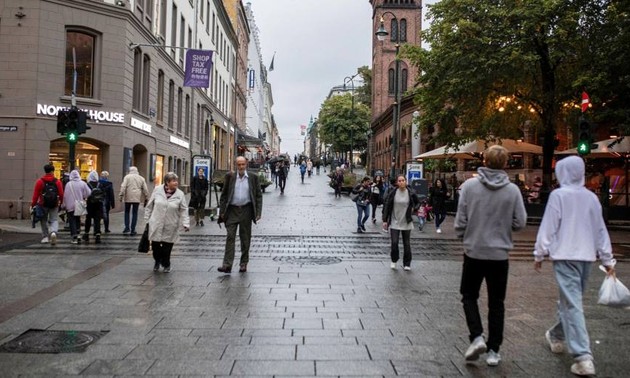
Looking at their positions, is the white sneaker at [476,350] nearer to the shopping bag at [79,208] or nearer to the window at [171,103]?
the shopping bag at [79,208]

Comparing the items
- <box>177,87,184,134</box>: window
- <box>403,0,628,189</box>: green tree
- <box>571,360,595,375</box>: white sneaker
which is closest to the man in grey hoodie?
<box>571,360,595,375</box>: white sneaker

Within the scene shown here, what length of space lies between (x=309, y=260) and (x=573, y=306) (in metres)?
6.93

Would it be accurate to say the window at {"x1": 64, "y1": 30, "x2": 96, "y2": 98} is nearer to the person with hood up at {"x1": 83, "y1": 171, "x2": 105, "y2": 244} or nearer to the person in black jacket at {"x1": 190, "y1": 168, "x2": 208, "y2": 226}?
the person in black jacket at {"x1": 190, "y1": 168, "x2": 208, "y2": 226}

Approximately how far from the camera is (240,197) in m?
9.45

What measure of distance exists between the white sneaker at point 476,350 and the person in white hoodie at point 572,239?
0.67 meters

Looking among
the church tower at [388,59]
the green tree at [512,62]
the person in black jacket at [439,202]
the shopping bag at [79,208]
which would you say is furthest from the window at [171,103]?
the church tower at [388,59]

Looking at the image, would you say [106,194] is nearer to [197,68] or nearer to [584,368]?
[197,68]

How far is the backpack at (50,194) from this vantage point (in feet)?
41.1

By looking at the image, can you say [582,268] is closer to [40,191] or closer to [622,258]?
[622,258]

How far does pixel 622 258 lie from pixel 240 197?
870 centimetres

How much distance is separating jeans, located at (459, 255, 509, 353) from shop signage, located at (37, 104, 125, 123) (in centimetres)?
1809

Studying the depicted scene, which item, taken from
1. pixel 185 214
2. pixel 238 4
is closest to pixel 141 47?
pixel 185 214

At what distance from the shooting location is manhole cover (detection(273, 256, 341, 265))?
1095 centimetres

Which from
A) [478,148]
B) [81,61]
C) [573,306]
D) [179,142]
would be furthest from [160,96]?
[573,306]
